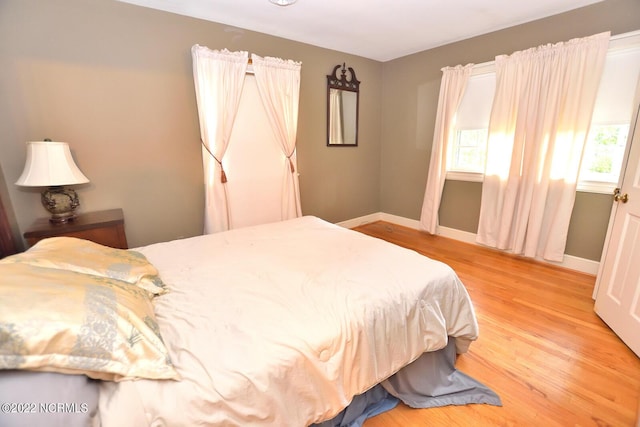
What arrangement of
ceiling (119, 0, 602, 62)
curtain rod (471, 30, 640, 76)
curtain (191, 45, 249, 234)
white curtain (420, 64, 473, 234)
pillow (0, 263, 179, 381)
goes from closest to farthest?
pillow (0, 263, 179, 381)
curtain rod (471, 30, 640, 76)
ceiling (119, 0, 602, 62)
curtain (191, 45, 249, 234)
white curtain (420, 64, 473, 234)

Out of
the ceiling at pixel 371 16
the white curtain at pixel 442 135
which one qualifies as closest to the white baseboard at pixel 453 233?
the white curtain at pixel 442 135

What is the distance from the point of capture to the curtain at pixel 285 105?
3.07 metres

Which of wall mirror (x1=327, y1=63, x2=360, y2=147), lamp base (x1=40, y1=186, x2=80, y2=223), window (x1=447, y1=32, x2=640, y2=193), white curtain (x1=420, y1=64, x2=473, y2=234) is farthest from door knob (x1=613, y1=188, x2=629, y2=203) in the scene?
lamp base (x1=40, y1=186, x2=80, y2=223)

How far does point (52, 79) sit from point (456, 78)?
4.04 m

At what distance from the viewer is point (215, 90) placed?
2768mm

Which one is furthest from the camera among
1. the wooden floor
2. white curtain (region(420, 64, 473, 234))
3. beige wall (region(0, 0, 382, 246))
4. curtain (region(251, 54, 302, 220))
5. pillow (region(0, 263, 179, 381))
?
white curtain (region(420, 64, 473, 234))

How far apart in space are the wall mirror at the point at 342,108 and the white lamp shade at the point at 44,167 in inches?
110

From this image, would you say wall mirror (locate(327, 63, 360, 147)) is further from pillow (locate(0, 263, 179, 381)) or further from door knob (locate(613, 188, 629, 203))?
pillow (locate(0, 263, 179, 381))

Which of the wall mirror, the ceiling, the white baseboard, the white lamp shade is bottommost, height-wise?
the white baseboard

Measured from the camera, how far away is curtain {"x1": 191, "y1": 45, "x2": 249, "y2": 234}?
2.70 meters

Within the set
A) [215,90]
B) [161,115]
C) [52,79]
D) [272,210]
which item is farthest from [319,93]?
[52,79]

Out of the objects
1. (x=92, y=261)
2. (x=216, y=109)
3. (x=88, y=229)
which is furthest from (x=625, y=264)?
(x=88, y=229)

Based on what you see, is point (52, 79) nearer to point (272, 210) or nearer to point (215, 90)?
point (215, 90)

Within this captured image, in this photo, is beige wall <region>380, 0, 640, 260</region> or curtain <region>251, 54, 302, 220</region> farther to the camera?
curtain <region>251, 54, 302, 220</region>
